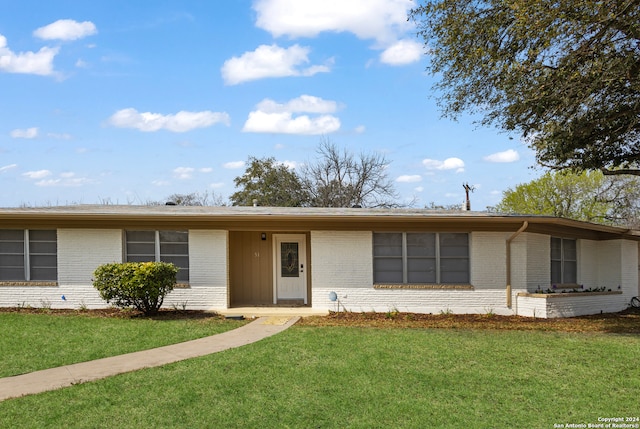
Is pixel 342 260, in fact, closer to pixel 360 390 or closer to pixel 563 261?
Answer: pixel 563 261

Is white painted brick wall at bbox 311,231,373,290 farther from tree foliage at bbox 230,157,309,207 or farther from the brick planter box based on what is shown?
tree foliage at bbox 230,157,309,207

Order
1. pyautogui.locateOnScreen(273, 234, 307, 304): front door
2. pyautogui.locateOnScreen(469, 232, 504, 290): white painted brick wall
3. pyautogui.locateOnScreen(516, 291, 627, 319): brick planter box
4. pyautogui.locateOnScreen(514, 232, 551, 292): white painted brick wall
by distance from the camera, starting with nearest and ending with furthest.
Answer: pyautogui.locateOnScreen(516, 291, 627, 319): brick planter box
pyautogui.locateOnScreen(469, 232, 504, 290): white painted brick wall
pyautogui.locateOnScreen(514, 232, 551, 292): white painted brick wall
pyautogui.locateOnScreen(273, 234, 307, 304): front door

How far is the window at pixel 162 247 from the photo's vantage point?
49.5 feet

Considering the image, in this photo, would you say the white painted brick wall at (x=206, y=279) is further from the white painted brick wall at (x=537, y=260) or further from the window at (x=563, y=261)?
the window at (x=563, y=261)

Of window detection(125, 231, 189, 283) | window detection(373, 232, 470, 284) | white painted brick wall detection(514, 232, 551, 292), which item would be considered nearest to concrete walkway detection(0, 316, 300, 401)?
window detection(125, 231, 189, 283)

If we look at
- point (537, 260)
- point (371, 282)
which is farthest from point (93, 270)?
point (537, 260)

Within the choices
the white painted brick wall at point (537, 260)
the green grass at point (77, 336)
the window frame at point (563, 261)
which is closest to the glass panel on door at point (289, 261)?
the green grass at point (77, 336)

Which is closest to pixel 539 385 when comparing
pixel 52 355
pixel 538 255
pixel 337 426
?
pixel 337 426

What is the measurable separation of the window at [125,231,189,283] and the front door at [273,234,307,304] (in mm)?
2741

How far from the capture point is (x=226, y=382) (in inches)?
295

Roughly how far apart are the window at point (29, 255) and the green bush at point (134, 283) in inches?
105

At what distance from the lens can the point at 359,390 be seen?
7.21 meters

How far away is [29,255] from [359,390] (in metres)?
11.5

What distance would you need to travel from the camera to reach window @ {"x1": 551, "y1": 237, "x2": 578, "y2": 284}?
16453 mm
